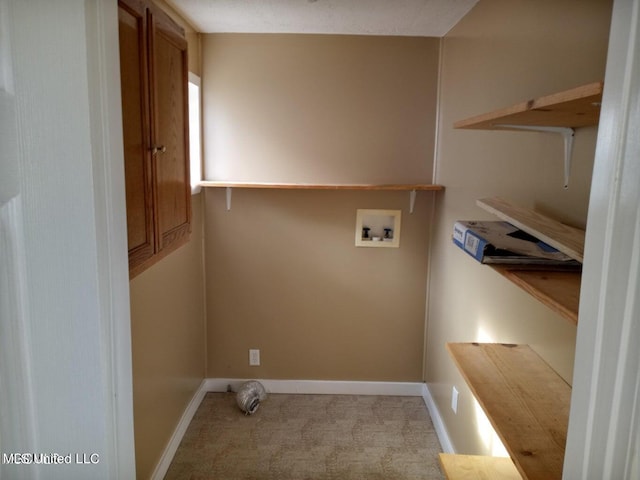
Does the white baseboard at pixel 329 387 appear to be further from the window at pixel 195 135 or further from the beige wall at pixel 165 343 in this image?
the window at pixel 195 135

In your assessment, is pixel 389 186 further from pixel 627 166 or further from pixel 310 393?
pixel 627 166

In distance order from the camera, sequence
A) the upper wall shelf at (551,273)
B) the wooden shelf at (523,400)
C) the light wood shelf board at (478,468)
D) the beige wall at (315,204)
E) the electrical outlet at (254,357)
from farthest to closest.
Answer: the electrical outlet at (254,357), the beige wall at (315,204), the light wood shelf board at (478,468), the wooden shelf at (523,400), the upper wall shelf at (551,273)

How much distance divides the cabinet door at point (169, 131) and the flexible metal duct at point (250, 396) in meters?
1.59

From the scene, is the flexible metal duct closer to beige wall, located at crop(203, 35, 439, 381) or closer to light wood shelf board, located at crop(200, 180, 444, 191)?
beige wall, located at crop(203, 35, 439, 381)

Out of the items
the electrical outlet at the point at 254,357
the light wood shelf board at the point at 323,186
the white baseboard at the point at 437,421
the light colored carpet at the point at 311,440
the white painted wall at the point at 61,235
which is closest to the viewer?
the white painted wall at the point at 61,235

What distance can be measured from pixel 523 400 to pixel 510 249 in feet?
1.40

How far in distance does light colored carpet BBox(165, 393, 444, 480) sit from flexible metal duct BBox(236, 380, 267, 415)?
0.05m

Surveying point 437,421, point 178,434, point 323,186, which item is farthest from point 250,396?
point 323,186

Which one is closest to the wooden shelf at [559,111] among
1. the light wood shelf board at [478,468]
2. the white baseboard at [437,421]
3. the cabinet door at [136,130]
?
the cabinet door at [136,130]

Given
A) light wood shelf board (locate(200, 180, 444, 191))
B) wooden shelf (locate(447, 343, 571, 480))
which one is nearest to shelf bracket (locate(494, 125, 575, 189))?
wooden shelf (locate(447, 343, 571, 480))

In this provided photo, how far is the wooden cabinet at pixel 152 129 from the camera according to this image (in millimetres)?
1095

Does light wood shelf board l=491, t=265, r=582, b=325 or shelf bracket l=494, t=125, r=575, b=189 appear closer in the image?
light wood shelf board l=491, t=265, r=582, b=325

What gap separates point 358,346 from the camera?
3.11m

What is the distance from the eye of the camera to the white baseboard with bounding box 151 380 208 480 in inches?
88.7
